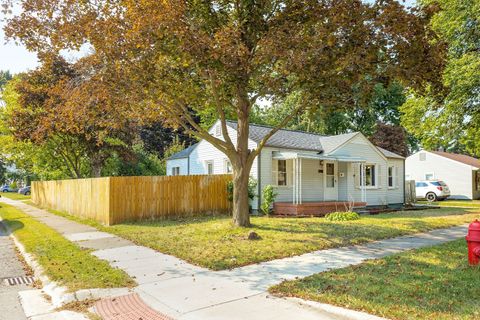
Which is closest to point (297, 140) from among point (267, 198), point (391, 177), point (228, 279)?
point (267, 198)

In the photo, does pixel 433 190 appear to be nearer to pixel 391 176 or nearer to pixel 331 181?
pixel 391 176

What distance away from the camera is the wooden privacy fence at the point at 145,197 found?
14211 mm

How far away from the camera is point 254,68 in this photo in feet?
33.1

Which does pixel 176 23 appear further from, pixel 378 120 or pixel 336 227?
pixel 378 120

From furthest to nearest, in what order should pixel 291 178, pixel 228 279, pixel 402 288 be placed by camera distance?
1. pixel 291 178
2. pixel 228 279
3. pixel 402 288

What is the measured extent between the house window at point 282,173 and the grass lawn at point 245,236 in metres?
5.11

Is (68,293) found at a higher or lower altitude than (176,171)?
lower

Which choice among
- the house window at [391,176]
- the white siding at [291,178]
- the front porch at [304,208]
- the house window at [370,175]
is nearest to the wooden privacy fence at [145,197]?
the white siding at [291,178]

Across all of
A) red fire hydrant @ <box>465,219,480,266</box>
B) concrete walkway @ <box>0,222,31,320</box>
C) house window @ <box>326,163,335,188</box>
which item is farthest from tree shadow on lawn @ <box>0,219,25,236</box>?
house window @ <box>326,163,335,188</box>

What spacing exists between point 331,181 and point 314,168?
1.59 meters

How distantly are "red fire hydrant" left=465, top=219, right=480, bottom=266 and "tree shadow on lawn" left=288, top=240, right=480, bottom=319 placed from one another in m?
0.19

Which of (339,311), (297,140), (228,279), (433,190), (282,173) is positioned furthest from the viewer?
(433,190)

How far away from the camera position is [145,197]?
14.9m

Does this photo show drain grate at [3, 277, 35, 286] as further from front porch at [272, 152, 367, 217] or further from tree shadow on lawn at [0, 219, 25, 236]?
front porch at [272, 152, 367, 217]
